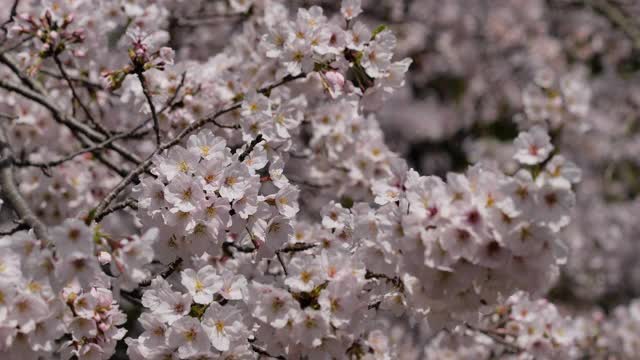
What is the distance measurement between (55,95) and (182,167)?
1988 millimetres

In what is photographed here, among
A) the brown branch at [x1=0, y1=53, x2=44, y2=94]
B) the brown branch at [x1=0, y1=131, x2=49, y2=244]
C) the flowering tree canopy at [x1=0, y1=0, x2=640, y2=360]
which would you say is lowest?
the flowering tree canopy at [x1=0, y1=0, x2=640, y2=360]

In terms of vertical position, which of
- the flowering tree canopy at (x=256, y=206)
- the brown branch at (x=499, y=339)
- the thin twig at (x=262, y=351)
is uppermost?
the flowering tree canopy at (x=256, y=206)

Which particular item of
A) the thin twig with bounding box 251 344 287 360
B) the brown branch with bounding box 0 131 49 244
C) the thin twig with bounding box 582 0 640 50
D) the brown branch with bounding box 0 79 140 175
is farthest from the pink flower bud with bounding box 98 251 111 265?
the thin twig with bounding box 582 0 640 50

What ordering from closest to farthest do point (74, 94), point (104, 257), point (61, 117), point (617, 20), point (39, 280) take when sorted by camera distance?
1. point (39, 280)
2. point (104, 257)
3. point (74, 94)
4. point (61, 117)
5. point (617, 20)

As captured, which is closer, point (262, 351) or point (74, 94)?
point (262, 351)

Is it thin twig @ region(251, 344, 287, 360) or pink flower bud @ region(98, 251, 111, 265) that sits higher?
pink flower bud @ region(98, 251, 111, 265)

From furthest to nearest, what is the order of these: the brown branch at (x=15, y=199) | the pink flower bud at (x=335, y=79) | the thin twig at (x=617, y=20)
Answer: the thin twig at (x=617, y=20)
the pink flower bud at (x=335, y=79)
the brown branch at (x=15, y=199)

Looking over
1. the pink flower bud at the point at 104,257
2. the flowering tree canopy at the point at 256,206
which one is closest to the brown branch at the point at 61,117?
the flowering tree canopy at the point at 256,206

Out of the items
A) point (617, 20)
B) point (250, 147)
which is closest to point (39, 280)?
point (250, 147)

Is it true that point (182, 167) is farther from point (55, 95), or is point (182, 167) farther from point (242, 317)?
point (55, 95)

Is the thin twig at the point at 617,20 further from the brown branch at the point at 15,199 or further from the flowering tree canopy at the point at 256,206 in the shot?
the brown branch at the point at 15,199

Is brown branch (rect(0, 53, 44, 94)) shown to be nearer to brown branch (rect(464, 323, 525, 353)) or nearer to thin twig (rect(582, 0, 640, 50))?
brown branch (rect(464, 323, 525, 353))

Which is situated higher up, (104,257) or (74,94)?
(74,94)

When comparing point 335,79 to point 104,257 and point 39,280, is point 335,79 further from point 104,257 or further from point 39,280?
point 39,280
